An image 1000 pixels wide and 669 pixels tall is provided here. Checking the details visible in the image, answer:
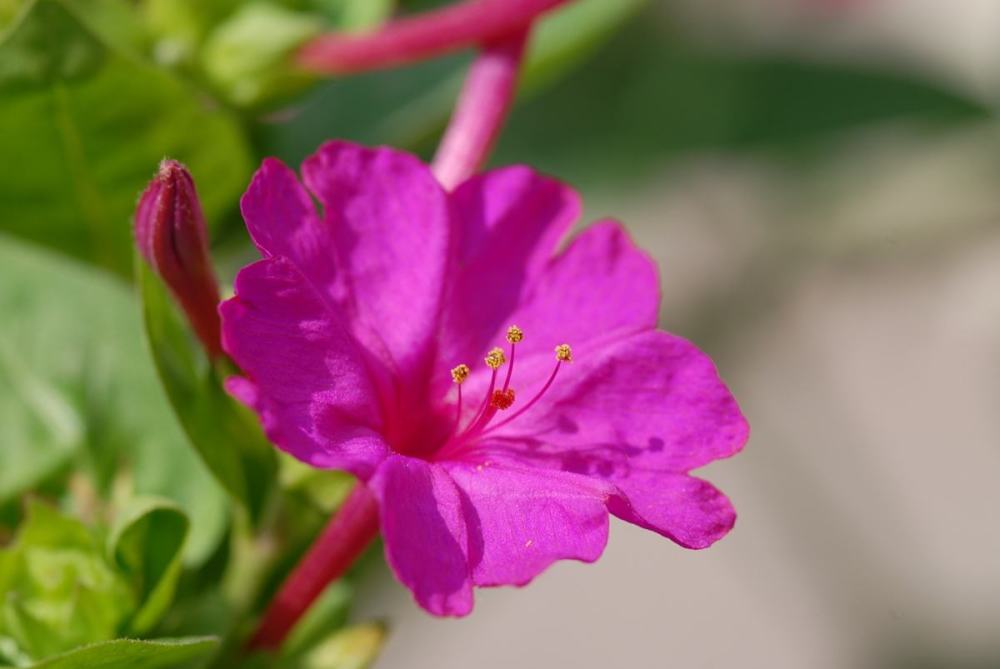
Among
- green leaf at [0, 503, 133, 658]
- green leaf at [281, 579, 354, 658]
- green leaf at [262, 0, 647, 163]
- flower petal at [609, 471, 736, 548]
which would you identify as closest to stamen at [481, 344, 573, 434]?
flower petal at [609, 471, 736, 548]

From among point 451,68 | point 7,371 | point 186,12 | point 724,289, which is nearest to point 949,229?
point 724,289

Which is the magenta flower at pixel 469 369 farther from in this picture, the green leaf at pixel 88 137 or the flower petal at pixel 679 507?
the green leaf at pixel 88 137

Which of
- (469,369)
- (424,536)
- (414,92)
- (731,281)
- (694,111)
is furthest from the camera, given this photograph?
(731,281)

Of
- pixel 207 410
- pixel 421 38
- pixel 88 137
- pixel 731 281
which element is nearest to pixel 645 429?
pixel 207 410

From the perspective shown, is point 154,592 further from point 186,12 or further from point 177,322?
point 186,12

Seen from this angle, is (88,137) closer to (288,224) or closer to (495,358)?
(288,224)

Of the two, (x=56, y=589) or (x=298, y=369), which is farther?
(x=56, y=589)
